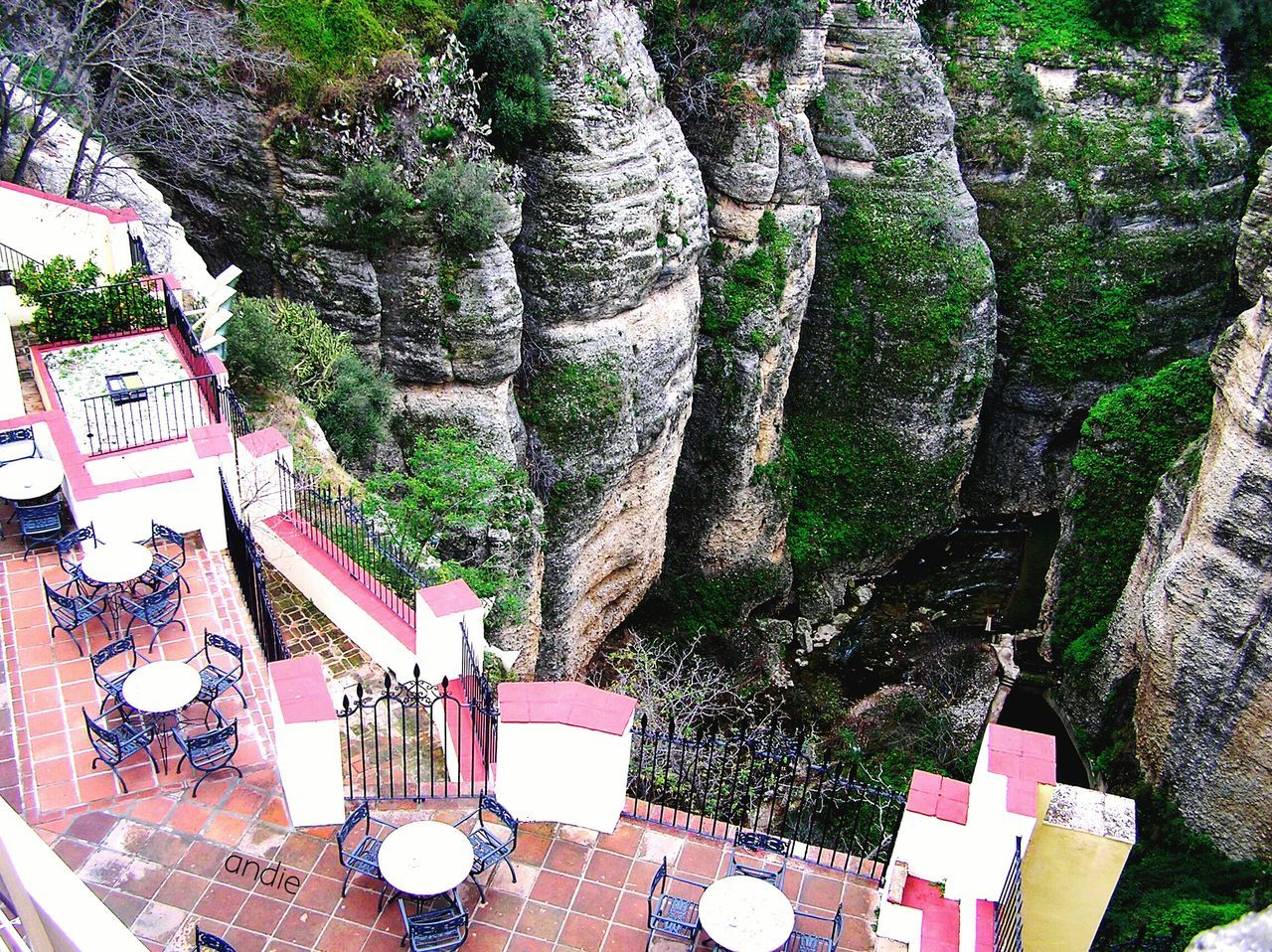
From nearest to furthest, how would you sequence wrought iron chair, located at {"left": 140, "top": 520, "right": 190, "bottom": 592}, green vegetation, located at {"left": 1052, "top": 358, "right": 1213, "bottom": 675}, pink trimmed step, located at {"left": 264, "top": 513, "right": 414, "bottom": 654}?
pink trimmed step, located at {"left": 264, "top": 513, "right": 414, "bottom": 654} < wrought iron chair, located at {"left": 140, "top": 520, "right": 190, "bottom": 592} < green vegetation, located at {"left": 1052, "top": 358, "right": 1213, "bottom": 675}

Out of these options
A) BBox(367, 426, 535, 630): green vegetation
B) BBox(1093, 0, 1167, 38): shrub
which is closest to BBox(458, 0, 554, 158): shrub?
BBox(367, 426, 535, 630): green vegetation

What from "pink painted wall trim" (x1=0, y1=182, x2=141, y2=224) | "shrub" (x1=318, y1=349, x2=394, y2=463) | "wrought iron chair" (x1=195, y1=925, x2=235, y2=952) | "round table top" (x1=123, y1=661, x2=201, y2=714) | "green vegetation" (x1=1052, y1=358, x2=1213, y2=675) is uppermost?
"pink painted wall trim" (x1=0, y1=182, x2=141, y2=224)

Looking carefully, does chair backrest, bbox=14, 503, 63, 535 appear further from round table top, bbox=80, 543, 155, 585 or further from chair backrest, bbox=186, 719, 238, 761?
chair backrest, bbox=186, 719, 238, 761

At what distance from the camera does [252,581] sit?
12156 millimetres

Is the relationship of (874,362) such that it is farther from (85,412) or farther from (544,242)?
(85,412)

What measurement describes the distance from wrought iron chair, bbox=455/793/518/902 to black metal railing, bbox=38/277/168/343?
32.2ft

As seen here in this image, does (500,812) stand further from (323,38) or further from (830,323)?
(830,323)

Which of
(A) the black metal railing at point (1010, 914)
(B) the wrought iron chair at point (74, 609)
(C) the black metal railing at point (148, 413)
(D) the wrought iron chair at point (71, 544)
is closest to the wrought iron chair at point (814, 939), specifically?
(A) the black metal railing at point (1010, 914)

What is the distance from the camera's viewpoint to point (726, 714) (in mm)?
26734

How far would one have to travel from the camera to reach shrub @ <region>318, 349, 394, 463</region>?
1947cm

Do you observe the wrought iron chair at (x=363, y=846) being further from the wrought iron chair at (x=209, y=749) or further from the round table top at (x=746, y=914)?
the round table top at (x=746, y=914)

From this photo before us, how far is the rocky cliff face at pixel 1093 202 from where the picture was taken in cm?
3250

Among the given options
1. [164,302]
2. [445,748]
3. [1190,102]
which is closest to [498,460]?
[164,302]

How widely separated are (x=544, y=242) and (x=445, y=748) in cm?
1335
